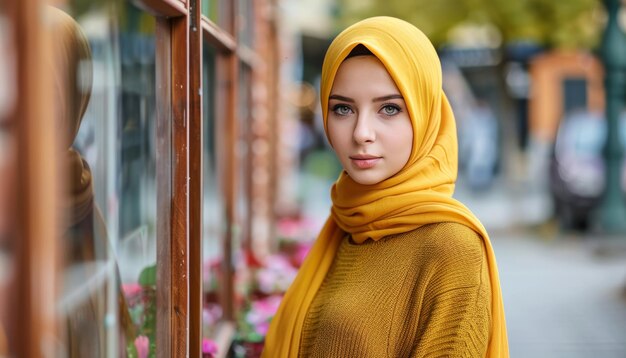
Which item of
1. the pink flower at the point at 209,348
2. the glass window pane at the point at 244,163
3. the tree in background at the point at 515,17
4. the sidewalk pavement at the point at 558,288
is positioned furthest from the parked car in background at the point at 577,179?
the pink flower at the point at 209,348

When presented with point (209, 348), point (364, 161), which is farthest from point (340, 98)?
point (209, 348)

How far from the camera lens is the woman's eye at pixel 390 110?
2096mm

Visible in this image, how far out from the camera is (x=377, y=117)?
2104mm

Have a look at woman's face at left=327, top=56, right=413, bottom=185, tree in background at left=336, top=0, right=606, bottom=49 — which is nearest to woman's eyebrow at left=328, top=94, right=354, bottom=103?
woman's face at left=327, top=56, right=413, bottom=185

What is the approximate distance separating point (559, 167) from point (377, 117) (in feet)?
33.4

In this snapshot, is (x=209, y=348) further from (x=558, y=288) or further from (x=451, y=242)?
(x=558, y=288)

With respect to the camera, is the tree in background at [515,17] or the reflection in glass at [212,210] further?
the tree in background at [515,17]

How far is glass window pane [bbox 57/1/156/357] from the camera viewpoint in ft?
6.84

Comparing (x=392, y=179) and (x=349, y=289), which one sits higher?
(x=392, y=179)

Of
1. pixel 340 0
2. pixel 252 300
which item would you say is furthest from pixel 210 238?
pixel 340 0

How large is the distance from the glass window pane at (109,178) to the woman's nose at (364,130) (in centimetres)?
66

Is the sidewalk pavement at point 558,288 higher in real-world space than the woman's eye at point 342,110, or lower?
lower

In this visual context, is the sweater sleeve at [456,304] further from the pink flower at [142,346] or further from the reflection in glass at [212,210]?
the reflection in glass at [212,210]

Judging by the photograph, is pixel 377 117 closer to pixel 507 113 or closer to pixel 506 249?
pixel 506 249
